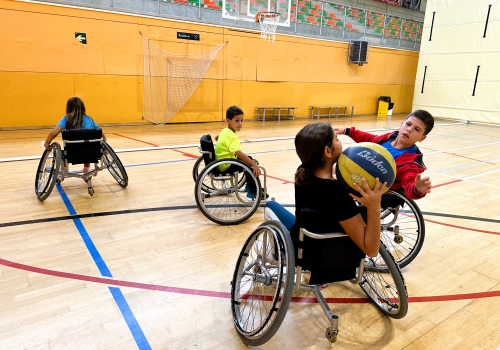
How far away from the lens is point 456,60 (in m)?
11.6

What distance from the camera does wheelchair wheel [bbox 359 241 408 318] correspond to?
1.56 metres

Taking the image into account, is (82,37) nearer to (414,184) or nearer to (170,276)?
(170,276)

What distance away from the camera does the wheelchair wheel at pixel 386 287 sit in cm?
156

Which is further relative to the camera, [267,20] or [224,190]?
[267,20]

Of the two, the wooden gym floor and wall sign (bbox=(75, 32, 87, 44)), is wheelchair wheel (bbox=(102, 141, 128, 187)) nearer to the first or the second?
the wooden gym floor

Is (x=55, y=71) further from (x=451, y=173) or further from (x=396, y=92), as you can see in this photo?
(x=396, y=92)

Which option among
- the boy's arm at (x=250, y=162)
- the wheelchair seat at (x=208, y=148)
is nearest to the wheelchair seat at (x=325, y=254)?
the boy's arm at (x=250, y=162)

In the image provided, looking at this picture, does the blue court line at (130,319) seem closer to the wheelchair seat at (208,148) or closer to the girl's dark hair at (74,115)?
the wheelchair seat at (208,148)

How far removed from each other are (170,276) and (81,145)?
182 cm

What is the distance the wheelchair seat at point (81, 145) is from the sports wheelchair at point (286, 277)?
213 cm

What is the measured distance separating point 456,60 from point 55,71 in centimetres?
1187

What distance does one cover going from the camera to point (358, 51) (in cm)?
1180

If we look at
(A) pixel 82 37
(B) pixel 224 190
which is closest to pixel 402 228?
(B) pixel 224 190

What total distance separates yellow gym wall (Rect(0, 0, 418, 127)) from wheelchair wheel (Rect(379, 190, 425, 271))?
7036 mm
